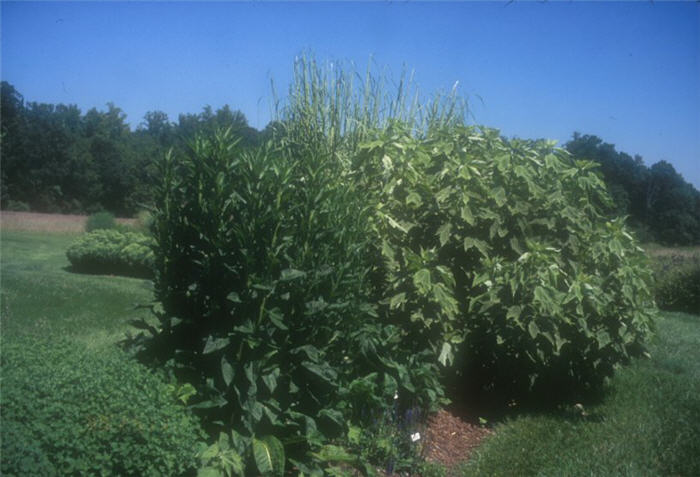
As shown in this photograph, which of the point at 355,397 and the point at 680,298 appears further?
the point at 680,298

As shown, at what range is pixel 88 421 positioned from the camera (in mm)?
2637

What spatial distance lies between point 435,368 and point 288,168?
2133mm

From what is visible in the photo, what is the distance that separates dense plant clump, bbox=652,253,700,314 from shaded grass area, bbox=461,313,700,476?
7582mm

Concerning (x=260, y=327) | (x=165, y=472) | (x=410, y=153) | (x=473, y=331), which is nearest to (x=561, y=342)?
(x=473, y=331)

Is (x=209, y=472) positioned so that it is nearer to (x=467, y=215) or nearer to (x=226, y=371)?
(x=226, y=371)

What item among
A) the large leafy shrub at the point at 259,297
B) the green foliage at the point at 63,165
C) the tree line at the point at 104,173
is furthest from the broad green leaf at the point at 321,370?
the green foliage at the point at 63,165

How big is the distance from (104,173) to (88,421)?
49273 millimetres

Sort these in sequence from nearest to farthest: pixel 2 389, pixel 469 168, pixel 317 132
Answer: pixel 2 389, pixel 469 168, pixel 317 132

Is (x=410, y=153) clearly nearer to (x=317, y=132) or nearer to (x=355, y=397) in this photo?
(x=317, y=132)

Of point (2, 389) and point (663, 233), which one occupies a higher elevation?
point (663, 233)

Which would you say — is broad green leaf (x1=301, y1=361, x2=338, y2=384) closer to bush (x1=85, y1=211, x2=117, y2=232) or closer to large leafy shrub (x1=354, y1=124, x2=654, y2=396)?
large leafy shrub (x1=354, y1=124, x2=654, y2=396)

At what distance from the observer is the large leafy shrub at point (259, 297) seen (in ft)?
10.8

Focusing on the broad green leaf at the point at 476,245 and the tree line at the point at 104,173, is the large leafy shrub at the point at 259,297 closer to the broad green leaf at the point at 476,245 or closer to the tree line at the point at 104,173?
the broad green leaf at the point at 476,245

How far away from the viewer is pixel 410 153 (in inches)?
194
